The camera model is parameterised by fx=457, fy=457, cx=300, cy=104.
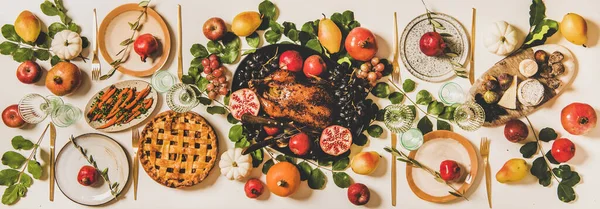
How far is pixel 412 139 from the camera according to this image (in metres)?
2.27

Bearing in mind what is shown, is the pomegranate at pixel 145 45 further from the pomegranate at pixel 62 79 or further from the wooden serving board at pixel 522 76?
the wooden serving board at pixel 522 76

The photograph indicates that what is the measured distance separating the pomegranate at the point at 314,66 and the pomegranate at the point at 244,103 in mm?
282

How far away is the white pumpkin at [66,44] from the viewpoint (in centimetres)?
226

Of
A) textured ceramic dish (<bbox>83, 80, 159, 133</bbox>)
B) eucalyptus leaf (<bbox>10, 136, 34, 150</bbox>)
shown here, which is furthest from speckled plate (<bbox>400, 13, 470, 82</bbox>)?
eucalyptus leaf (<bbox>10, 136, 34, 150</bbox>)

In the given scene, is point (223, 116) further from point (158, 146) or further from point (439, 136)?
point (439, 136)

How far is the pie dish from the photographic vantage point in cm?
227

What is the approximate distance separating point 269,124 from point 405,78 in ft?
2.35

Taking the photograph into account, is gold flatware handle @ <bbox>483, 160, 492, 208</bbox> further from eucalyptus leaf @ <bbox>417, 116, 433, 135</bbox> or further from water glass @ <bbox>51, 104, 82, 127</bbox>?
water glass @ <bbox>51, 104, 82, 127</bbox>

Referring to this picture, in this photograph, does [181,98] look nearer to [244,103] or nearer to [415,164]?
[244,103]

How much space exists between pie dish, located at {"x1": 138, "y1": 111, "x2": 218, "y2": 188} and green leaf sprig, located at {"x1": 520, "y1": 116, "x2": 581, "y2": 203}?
1578 mm

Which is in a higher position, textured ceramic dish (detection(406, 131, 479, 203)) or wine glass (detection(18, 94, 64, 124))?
wine glass (detection(18, 94, 64, 124))

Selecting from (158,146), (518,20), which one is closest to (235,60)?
(158,146)

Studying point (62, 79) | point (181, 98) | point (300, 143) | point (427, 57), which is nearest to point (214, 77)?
point (181, 98)

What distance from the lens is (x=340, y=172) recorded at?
2277mm
